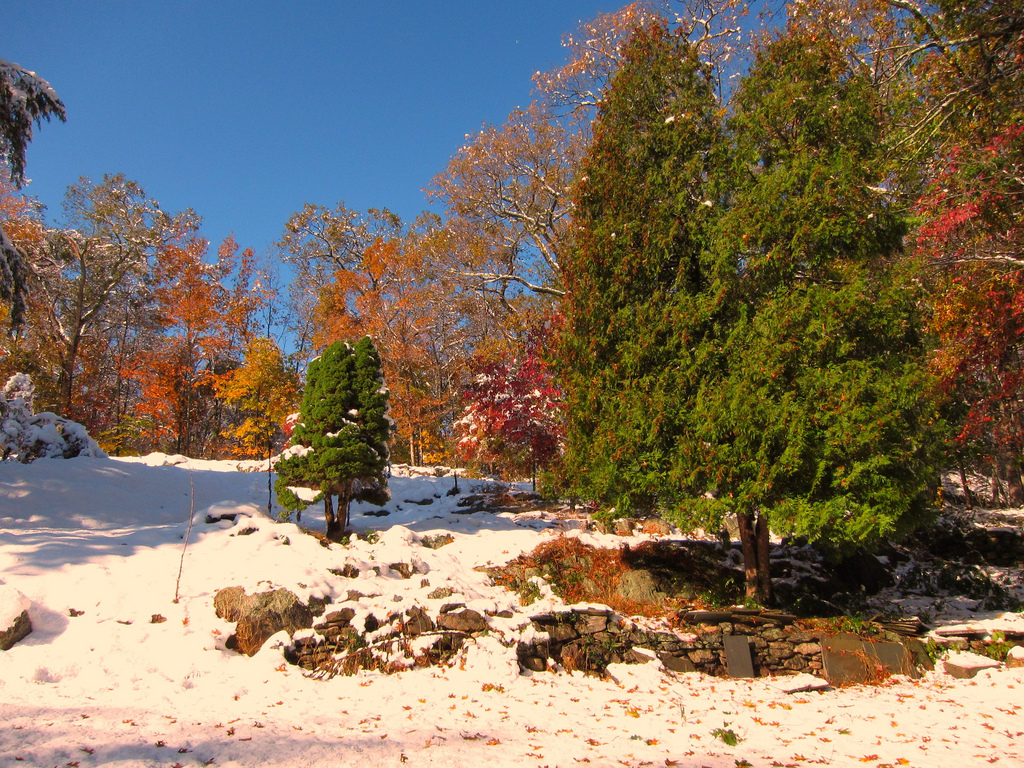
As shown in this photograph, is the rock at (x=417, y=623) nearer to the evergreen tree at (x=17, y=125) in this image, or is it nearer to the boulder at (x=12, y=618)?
the boulder at (x=12, y=618)

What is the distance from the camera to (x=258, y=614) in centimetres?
639

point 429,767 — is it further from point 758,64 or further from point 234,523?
point 758,64

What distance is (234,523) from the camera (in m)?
9.30

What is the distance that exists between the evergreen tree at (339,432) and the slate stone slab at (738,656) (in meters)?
5.97

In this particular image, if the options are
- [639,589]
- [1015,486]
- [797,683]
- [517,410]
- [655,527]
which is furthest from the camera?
[1015,486]

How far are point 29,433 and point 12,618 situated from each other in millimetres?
7856

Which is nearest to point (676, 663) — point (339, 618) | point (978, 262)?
point (339, 618)

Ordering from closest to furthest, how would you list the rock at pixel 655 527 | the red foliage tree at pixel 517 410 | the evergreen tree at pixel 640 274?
the evergreen tree at pixel 640 274, the rock at pixel 655 527, the red foliage tree at pixel 517 410

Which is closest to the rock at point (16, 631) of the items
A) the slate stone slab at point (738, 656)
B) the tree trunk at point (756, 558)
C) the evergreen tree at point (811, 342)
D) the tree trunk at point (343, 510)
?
the tree trunk at point (343, 510)

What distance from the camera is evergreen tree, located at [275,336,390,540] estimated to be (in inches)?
361

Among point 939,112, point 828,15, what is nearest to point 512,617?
point 939,112

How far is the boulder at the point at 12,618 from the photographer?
17.7 feet

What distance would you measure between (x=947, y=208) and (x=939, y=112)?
1.27 m

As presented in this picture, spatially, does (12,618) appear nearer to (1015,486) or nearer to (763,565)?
(763,565)
